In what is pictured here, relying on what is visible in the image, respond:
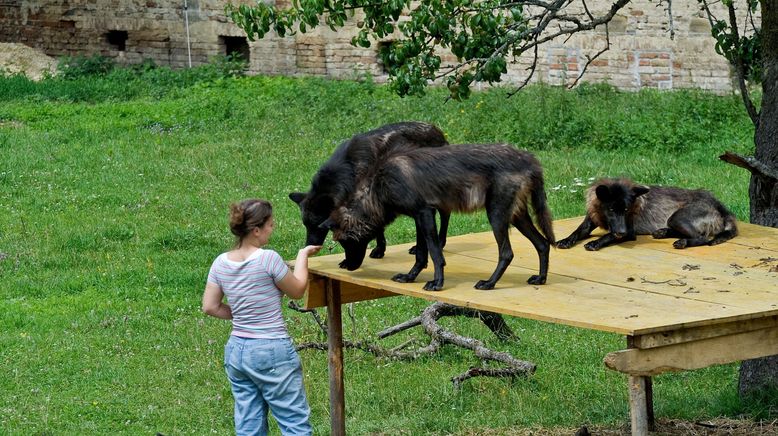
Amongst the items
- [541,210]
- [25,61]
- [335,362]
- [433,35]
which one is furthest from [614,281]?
[25,61]

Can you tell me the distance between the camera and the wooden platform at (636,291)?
543 cm

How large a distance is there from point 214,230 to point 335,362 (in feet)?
18.5

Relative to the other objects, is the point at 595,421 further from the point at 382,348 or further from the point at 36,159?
the point at 36,159

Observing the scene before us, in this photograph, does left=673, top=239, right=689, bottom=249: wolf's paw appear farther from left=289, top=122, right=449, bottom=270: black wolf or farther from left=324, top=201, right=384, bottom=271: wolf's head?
left=324, top=201, right=384, bottom=271: wolf's head

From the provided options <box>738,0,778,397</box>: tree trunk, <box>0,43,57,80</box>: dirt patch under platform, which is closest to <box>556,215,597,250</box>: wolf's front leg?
<box>738,0,778,397</box>: tree trunk

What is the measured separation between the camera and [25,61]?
71.9 ft

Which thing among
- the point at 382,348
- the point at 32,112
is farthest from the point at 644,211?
the point at 32,112

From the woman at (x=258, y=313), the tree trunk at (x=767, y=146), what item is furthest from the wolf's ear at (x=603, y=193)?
the woman at (x=258, y=313)

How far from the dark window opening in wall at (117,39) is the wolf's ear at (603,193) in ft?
53.7

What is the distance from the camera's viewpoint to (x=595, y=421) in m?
7.74

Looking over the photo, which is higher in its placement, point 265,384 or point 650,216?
point 650,216

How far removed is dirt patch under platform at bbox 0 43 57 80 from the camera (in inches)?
848

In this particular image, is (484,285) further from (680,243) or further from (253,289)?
(680,243)

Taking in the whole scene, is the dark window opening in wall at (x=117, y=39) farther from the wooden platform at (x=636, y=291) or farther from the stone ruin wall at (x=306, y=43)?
the wooden platform at (x=636, y=291)
